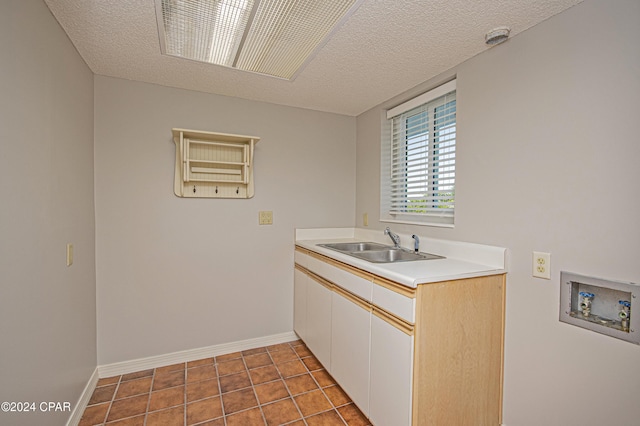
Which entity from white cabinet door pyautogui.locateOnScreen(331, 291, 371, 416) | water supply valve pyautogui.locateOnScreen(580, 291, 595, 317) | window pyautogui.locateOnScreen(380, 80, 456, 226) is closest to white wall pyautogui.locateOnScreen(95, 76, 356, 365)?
window pyautogui.locateOnScreen(380, 80, 456, 226)

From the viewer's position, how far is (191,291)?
7.88 feet

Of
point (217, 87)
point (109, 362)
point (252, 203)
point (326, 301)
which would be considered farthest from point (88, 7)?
point (109, 362)

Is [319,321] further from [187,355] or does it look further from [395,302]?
[187,355]

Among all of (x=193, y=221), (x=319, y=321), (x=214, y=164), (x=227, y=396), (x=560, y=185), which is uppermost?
(x=214, y=164)

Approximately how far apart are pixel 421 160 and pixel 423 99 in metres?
0.45

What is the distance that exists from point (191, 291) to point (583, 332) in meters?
2.49

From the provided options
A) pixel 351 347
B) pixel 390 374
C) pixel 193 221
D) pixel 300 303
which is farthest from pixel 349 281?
pixel 193 221

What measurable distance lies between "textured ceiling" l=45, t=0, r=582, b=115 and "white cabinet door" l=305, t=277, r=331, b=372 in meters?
1.55

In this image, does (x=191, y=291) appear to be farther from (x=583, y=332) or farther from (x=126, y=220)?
(x=583, y=332)

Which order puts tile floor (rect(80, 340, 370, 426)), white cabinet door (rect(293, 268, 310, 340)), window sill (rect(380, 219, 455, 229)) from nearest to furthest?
tile floor (rect(80, 340, 370, 426)) → window sill (rect(380, 219, 455, 229)) → white cabinet door (rect(293, 268, 310, 340))

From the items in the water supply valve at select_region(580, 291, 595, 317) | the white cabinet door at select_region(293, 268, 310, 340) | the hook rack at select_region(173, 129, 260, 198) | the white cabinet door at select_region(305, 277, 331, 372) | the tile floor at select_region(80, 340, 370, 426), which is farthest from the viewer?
the white cabinet door at select_region(293, 268, 310, 340)

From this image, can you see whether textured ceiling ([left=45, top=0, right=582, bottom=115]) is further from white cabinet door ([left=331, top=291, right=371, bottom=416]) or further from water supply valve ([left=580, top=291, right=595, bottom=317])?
white cabinet door ([left=331, top=291, right=371, bottom=416])

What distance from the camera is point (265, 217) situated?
2635 mm

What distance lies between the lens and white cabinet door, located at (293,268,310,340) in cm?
252
